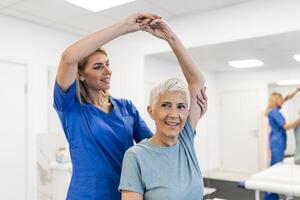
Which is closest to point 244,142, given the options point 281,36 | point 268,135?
point 268,135

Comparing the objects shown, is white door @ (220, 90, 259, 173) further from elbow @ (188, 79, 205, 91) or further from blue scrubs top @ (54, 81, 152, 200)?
blue scrubs top @ (54, 81, 152, 200)

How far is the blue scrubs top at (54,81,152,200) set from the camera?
1017mm

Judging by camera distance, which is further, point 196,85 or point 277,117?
point 277,117

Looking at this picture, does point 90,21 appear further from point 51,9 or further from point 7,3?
point 7,3

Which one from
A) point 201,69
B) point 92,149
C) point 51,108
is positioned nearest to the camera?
point 92,149

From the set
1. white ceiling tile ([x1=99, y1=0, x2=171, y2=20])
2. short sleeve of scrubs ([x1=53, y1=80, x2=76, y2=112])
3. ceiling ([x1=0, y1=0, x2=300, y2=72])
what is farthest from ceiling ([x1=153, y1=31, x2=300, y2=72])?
short sleeve of scrubs ([x1=53, y1=80, x2=76, y2=112])

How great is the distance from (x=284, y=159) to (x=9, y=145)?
7.93ft

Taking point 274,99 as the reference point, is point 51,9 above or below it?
above

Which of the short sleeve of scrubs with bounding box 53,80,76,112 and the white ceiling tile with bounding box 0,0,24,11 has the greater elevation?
the white ceiling tile with bounding box 0,0,24,11

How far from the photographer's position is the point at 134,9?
275 cm

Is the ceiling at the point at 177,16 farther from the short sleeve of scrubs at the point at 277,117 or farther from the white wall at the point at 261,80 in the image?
the short sleeve of scrubs at the point at 277,117

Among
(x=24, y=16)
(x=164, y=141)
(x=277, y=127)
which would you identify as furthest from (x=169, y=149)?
(x=24, y=16)

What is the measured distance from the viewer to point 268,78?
2045 millimetres

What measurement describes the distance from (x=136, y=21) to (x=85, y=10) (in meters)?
1.99
